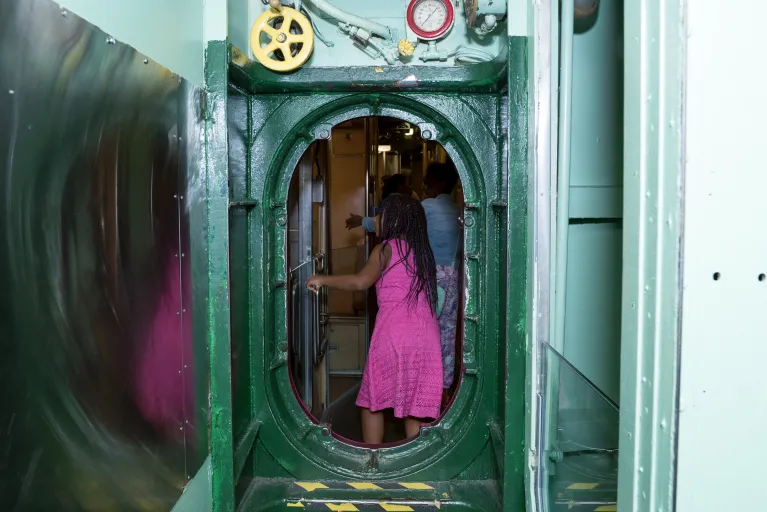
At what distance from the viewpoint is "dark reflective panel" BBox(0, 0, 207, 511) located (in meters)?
1.32

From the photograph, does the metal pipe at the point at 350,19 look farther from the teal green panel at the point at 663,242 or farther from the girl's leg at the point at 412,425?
the girl's leg at the point at 412,425

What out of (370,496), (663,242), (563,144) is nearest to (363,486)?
(370,496)

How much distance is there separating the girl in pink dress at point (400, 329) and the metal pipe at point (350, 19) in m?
1.11

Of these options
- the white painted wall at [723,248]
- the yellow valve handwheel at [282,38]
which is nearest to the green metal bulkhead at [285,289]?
the yellow valve handwheel at [282,38]

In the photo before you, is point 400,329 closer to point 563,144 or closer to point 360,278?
point 360,278

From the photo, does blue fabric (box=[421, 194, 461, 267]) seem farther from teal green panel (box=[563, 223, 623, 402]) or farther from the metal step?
teal green panel (box=[563, 223, 623, 402])

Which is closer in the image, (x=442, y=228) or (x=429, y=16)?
(x=429, y=16)

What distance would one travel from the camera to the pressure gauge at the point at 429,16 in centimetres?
309

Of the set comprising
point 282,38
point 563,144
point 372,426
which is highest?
point 282,38

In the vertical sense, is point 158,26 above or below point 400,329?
above

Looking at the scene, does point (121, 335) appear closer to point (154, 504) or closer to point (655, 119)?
point (154, 504)

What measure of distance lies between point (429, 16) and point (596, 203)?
123 centimetres

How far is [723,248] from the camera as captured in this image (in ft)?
3.62

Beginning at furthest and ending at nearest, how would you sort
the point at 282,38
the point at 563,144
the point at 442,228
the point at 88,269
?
the point at 442,228 → the point at 282,38 → the point at 563,144 → the point at 88,269
